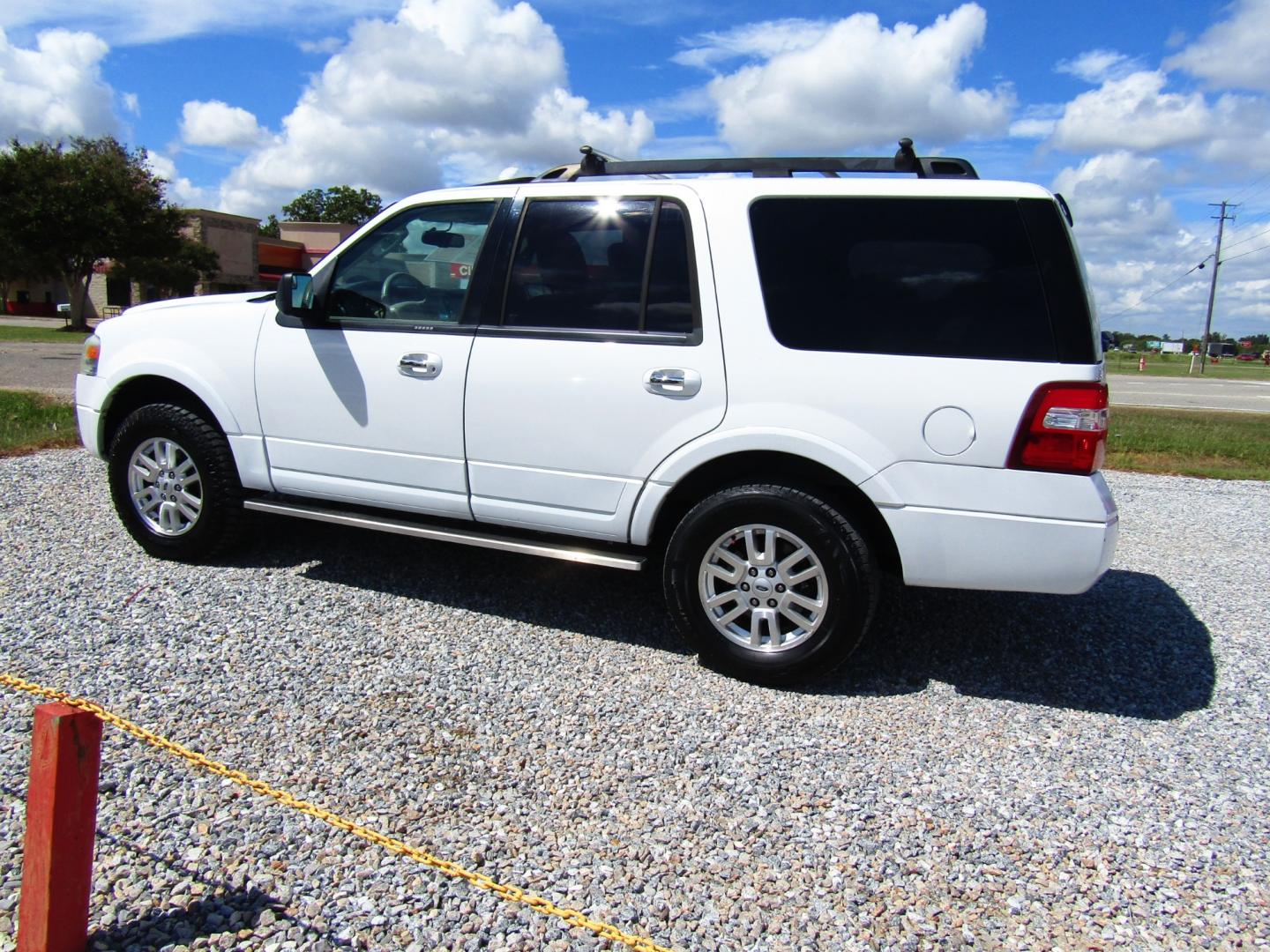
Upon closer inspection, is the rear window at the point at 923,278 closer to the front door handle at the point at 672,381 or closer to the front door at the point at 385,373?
the front door handle at the point at 672,381

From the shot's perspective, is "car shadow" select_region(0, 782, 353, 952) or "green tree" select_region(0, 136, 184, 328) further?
"green tree" select_region(0, 136, 184, 328)

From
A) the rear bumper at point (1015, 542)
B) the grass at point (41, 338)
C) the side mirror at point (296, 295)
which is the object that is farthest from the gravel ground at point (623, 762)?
the grass at point (41, 338)

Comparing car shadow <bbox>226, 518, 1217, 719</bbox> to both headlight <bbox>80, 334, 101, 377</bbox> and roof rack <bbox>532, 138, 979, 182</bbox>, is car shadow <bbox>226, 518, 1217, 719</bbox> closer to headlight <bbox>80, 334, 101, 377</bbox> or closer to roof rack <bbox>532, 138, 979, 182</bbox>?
headlight <bbox>80, 334, 101, 377</bbox>

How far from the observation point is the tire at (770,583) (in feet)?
11.6

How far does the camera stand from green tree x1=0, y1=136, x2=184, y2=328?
106ft

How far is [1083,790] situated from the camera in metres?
3.05

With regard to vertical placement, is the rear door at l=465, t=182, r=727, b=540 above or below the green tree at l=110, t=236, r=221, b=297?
below

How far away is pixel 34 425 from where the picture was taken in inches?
363

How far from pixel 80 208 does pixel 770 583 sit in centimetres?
3771

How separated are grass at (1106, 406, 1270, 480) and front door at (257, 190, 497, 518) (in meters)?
8.26

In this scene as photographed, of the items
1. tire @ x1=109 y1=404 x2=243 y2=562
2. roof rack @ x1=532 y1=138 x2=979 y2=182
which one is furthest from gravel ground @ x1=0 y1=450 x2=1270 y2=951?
roof rack @ x1=532 y1=138 x2=979 y2=182

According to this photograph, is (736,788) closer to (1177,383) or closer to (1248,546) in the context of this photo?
(1248,546)

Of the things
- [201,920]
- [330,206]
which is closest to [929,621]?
[201,920]

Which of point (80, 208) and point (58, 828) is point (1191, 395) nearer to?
point (58, 828)
